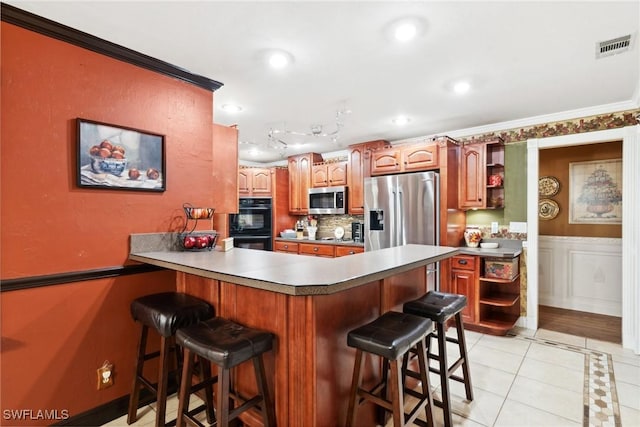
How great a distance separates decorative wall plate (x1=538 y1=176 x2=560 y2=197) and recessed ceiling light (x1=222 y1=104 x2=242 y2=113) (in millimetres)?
4216

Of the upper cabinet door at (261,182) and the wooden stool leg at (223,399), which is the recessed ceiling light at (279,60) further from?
the upper cabinet door at (261,182)

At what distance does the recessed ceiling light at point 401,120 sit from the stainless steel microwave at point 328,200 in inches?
56.0

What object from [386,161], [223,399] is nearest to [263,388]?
[223,399]

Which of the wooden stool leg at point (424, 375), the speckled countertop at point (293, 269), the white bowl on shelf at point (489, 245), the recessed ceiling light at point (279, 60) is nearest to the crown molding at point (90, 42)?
the recessed ceiling light at point (279, 60)

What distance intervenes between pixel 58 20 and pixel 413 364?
3189 millimetres

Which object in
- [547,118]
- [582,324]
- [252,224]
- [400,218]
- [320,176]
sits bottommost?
[582,324]

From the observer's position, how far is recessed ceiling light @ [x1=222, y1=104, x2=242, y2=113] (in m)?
3.19

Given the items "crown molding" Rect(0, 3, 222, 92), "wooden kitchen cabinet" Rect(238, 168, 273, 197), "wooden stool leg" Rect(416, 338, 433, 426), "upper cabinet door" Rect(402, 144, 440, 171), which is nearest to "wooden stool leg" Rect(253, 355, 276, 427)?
"wooden stool leg" Rect(416, 338, 433, 426)

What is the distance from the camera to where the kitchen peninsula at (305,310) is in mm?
1407

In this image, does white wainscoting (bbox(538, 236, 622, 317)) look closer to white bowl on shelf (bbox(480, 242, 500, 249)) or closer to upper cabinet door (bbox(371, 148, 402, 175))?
white bowl on shelf (bbox(480, 242, 500, 249))

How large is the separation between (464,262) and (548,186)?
206 centimetres

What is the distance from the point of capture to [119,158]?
206 cm

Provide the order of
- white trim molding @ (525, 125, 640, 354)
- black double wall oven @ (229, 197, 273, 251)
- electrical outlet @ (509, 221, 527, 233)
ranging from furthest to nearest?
black double wall oven @ (229, 197, 273, 251), electrical outlet @ (509, 221, 527, 233), white trim molding @ (525, 125, 640, 354)

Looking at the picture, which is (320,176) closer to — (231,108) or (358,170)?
(358,170)
